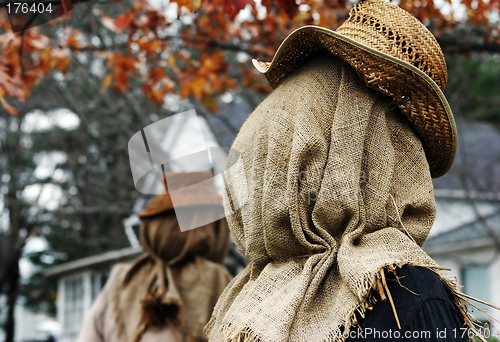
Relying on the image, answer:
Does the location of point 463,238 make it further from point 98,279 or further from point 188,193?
point 98,279

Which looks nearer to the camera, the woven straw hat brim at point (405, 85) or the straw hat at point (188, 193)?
the woven straw hat brim at point (405, 85)

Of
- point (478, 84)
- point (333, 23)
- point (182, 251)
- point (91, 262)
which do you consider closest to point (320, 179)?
point (182, 251)

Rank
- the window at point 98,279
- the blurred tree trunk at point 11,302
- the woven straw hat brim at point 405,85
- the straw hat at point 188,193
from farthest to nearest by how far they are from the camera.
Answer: the blurred tree trunk at point 11,302
the window at point 98,279
the straw hat at point 188,193
the woven straw hat brim at point 405,85

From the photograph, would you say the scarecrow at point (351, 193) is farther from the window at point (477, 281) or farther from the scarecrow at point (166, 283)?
the window at point (477, 281)

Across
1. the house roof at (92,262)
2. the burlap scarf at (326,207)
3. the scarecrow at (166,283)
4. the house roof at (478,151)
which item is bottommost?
the house roof at (92,262)

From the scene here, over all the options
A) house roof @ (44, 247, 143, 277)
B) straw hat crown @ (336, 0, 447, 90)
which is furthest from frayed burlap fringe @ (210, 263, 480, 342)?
house roof @ (44, 247, 143, 277)

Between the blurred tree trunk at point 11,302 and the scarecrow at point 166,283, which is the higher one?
the scarecrow at point 166,283

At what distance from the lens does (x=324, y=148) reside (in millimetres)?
1476

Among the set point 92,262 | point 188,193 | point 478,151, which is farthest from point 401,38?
point 92,262

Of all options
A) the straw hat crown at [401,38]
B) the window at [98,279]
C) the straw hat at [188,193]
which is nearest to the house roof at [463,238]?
the straw hat at [188,193]

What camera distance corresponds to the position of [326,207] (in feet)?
4.62

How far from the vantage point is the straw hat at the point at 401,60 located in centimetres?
147

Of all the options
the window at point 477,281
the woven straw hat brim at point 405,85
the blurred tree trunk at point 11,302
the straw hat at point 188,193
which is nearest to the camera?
the woven straw hat brim at point 405,85

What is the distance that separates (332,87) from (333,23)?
3068 mm
